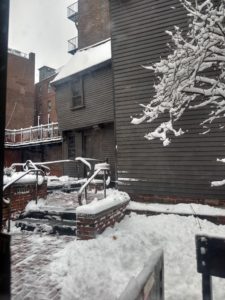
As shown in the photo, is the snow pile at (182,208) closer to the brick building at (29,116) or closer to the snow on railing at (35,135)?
the snow on railing at (35,135)

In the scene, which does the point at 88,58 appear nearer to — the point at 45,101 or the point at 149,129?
the point at 149,129

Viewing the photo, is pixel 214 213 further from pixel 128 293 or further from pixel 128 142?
pixel 128 293

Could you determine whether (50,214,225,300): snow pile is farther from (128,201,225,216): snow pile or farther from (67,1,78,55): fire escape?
(67,1,78,55): fire escape

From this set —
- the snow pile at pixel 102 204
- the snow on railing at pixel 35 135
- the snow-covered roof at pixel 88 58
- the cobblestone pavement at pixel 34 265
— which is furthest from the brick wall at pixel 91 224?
the snow on railing at pixel 35 135

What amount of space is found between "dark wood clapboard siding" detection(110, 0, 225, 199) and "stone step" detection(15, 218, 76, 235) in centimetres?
325

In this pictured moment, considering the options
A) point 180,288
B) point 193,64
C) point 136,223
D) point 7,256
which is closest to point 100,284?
point 180,288

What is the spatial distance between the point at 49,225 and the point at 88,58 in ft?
42.5

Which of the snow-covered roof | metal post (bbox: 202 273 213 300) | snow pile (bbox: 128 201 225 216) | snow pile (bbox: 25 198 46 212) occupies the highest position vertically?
the snow-covered roof

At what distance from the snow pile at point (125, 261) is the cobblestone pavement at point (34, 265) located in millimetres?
163

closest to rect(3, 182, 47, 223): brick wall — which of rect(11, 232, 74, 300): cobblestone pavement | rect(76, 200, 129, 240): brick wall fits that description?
rect(11, 232, 74, 300): cobblestone pavement

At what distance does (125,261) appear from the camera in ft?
16.4

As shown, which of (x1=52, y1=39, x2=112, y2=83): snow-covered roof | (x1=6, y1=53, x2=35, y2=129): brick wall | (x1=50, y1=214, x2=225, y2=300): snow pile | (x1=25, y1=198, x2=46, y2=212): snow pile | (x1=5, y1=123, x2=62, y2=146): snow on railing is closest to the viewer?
(x1=50, y1=214, x2=225, y2=300): snow pile

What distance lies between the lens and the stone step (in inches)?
257

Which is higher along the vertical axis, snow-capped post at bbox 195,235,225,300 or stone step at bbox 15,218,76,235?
snow-capped post at bbox 195,235,225,300
